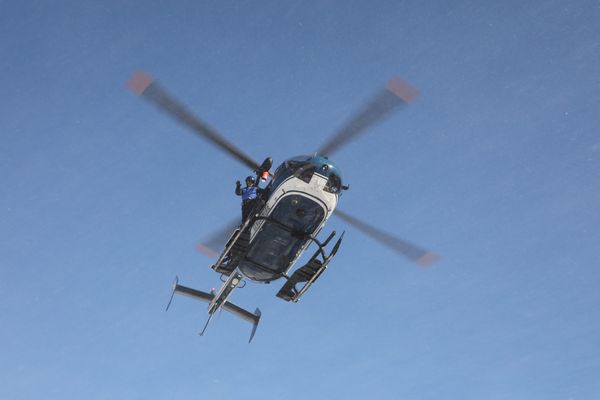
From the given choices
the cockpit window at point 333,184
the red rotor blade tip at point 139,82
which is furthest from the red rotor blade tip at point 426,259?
the red rotor blade tip at point 139,82

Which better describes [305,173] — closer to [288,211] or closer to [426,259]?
[288,211]

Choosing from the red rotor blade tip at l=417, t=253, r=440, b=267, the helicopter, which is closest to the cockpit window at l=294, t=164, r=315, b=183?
the helicopter

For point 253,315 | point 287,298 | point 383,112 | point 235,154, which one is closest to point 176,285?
point 253,315

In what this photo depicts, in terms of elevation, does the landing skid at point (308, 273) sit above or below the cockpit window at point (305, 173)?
below

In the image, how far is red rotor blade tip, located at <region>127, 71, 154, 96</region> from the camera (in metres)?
18.2

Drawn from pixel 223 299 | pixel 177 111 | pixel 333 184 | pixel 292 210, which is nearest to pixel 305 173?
pixel 333 184

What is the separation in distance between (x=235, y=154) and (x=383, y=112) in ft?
16.6

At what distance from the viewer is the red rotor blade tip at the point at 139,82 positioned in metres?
18.2

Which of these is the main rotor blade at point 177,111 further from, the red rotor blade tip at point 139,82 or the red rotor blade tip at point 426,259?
the red rotor blade tip at point 426,259

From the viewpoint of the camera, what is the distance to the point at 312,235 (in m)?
19.8

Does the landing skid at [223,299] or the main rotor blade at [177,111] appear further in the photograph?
the landing skid at [223,299]

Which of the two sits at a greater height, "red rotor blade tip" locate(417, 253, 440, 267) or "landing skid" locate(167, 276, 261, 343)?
"red rotor blade tip" locate(417, 253, 440, 267)

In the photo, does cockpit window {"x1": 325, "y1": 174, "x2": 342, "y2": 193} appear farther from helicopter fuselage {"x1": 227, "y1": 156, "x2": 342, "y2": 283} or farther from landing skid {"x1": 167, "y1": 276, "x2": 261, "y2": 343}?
landing skid {"x1": 167, "y1": 276, "x2": 261, "y2": 343}

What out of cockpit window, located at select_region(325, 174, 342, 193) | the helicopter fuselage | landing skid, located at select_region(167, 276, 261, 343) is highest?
cockpit window, located at select_region(325, 174, 342, 193)
